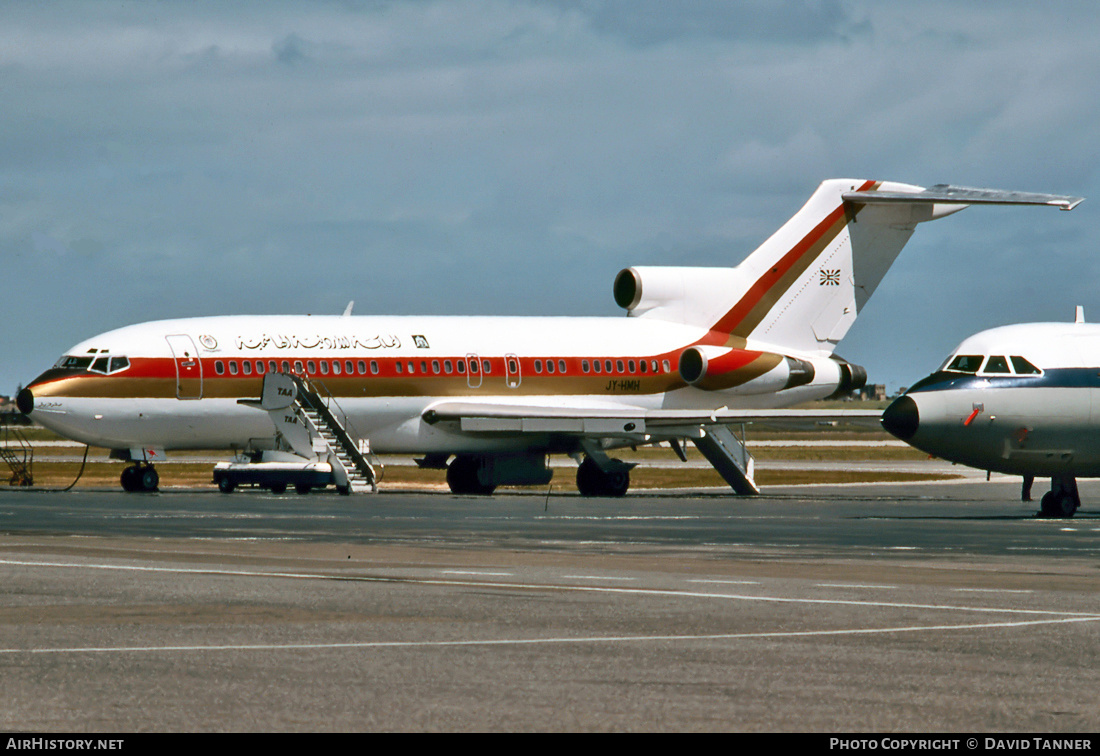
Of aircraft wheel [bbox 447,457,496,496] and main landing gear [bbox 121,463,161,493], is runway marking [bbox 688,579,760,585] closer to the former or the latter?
main landing gear [bbox 121,463,161,493]

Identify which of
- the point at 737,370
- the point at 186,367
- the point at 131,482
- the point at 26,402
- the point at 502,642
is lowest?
the point at 131,482

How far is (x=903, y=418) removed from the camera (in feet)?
102

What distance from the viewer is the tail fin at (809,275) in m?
47.8

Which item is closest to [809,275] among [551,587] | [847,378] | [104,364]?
[847,378]

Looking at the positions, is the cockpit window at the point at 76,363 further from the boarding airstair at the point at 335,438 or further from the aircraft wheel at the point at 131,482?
the boarding airstair at the point at 335,438

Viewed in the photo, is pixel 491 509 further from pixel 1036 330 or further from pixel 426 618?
pixel 426 618

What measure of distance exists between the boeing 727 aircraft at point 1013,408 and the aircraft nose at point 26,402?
2012 centimetres

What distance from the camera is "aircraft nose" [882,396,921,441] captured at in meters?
30.9

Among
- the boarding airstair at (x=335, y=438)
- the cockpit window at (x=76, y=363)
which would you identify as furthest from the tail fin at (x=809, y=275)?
the cockpit window at (x=76, y=363)

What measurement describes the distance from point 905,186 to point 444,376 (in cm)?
1511

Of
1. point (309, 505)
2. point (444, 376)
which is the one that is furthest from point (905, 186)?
point (309, 505)

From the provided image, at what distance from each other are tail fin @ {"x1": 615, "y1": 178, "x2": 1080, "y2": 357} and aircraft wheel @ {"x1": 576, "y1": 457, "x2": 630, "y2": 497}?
5.69m

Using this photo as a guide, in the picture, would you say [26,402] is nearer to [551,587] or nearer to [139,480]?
[139,480]

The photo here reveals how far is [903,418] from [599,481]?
14.1 m
